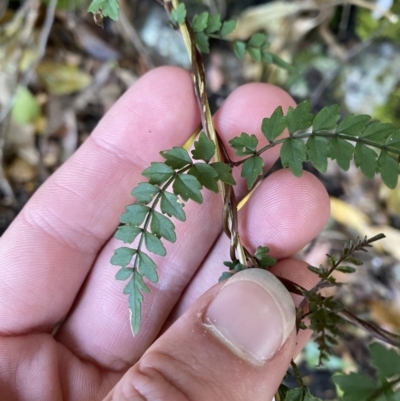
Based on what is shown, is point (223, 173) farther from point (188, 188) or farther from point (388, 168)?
point (388, 168)

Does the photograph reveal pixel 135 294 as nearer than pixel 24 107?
Yes

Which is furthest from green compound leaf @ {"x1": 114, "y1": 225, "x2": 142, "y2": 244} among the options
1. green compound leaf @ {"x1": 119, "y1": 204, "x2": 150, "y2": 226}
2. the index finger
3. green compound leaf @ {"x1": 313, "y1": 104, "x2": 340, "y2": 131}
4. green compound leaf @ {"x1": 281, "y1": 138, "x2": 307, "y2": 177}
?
the index finger

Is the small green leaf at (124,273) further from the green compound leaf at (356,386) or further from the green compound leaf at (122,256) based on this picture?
the green compound leaf at (356,386)

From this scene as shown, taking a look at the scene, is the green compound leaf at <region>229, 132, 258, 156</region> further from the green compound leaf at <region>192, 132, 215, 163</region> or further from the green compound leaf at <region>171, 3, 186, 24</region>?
the green compound leaf at <region>171, 3, 186, 24</region>

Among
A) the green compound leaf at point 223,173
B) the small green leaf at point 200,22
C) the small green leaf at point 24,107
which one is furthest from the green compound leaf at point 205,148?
the small green leaf at point 24,107

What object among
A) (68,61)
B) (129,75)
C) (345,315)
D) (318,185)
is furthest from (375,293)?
(68,61)

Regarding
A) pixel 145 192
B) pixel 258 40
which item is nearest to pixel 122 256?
pixel 145 192
